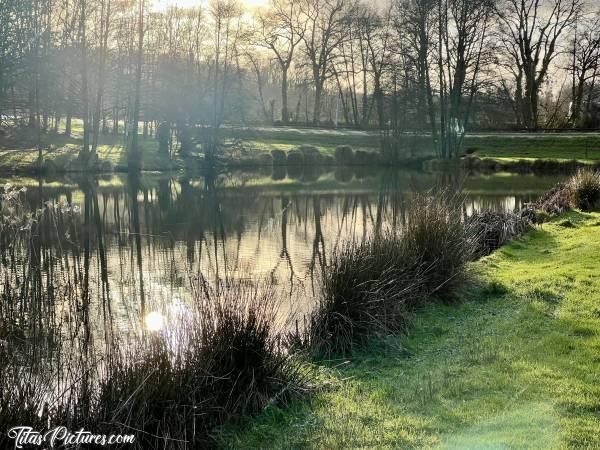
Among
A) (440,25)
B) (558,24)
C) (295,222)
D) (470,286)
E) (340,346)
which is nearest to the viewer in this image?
(340,346)

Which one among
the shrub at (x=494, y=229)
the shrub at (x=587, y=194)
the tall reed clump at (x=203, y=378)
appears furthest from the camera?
the shrub at (x=587, y=194)

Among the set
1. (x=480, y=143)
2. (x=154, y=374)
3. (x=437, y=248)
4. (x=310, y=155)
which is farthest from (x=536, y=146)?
(x=154, y=374)

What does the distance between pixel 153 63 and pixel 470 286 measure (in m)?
32.7

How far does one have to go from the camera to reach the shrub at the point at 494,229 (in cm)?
1155

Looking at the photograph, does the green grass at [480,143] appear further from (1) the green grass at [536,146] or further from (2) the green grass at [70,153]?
(2) the green grass at [70,153]

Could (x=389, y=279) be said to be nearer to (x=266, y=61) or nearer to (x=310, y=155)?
(x=310, y=155)

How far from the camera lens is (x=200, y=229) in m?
14.8

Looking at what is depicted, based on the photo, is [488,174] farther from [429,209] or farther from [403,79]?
[429,209]

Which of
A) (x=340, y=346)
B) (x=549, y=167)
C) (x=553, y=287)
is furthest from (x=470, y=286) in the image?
(x=549, y=167)

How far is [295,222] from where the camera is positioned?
16.1 meters

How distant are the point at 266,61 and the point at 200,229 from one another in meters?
46.8

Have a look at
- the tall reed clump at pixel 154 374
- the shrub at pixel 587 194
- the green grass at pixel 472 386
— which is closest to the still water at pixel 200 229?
the tall reed clump at pixel 154 374

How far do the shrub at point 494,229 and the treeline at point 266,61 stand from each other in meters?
20.9

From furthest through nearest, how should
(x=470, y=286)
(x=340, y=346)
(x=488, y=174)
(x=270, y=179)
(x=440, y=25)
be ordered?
(x=440, y=25), (x=488, y=174), (x=270, y=179), (x=470, y=286), (x=340, y=346)
